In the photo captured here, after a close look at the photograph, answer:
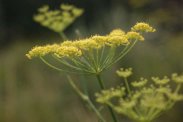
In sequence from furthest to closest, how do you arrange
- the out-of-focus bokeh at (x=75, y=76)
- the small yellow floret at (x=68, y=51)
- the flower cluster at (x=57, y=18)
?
the out-of-focus bokeh at (x=75, y=76) → the flower cluster at (x=57, y=18) → the small yellow floret at (x=68, y=51)

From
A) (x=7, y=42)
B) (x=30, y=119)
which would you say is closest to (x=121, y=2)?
(x=7, y=42)

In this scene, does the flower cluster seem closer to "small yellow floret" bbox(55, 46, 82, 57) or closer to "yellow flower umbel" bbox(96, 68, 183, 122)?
"small yellow floret" bbox(55, 46, 82, 57)

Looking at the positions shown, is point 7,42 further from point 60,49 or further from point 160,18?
point 60,49

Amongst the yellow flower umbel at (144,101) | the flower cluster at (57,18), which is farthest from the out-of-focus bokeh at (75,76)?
the yellow flower umbel at (144,101)

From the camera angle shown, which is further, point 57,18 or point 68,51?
point 57,18

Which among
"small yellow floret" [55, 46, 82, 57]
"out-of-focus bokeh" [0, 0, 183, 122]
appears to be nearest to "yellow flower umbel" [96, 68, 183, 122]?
"small yellow floret" [55, 46, 82, 57]

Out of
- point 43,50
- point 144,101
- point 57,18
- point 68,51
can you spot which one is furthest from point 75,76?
point 144,101

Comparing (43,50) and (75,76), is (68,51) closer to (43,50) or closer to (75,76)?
(43,50)

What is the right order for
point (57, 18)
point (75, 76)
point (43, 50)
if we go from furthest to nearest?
point (75, 76)
point (57, 18)
point (43, 50)

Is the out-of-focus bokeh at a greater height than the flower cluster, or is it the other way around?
the out-of-focus bokeh

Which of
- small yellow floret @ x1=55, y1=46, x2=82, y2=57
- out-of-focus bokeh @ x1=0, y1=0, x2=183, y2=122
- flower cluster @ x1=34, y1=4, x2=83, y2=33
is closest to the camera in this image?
small yellow floret @ x1=55, y1=46, x2=82, y2=57

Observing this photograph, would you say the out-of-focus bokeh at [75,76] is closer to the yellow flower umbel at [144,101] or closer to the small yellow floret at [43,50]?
the small yellow floret at [43,50]
